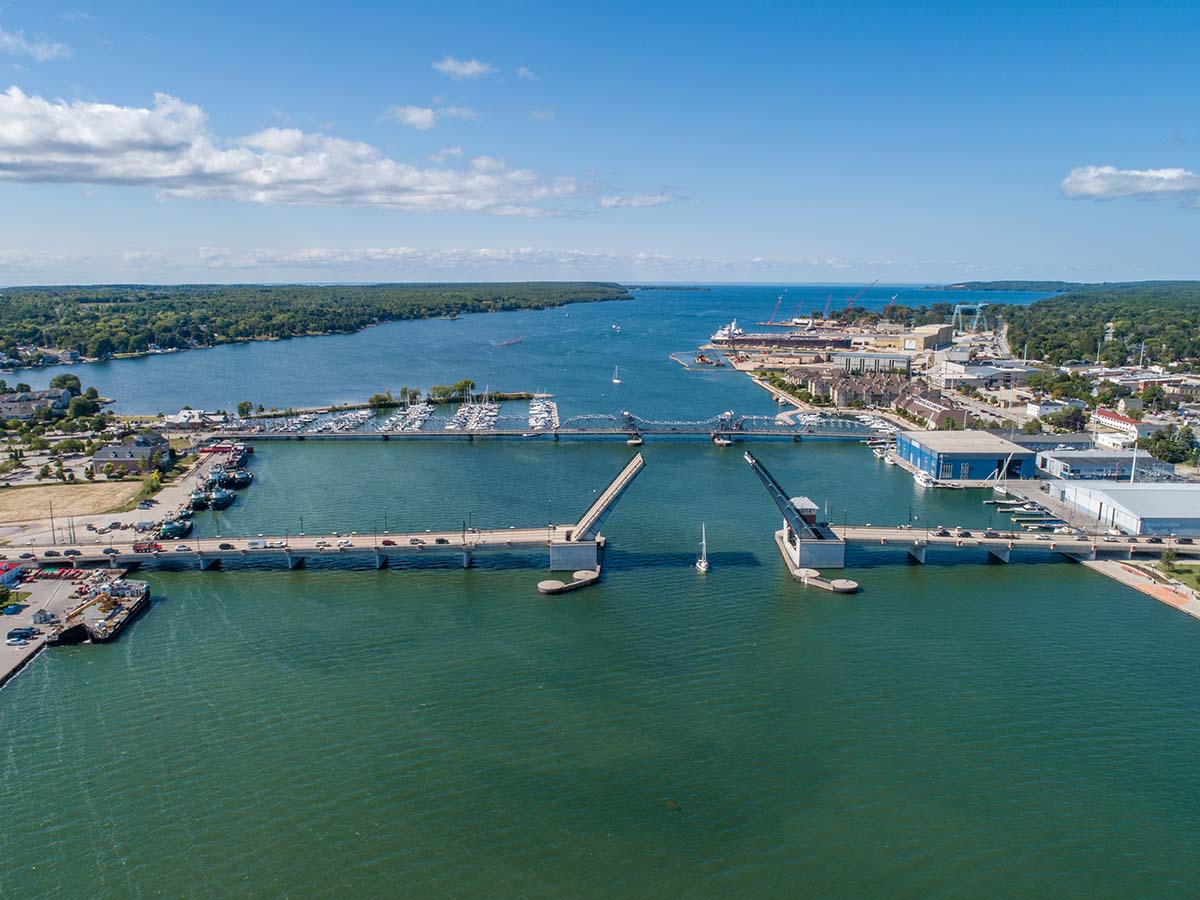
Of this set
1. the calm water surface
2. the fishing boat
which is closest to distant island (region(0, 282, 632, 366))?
the calm water surface

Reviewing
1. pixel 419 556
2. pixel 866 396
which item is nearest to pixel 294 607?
pixel 419 556

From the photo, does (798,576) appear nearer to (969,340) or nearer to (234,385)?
(234,385)

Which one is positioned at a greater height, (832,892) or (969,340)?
(969,340)

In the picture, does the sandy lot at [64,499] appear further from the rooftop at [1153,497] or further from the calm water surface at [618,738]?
the rooftop at [1153,497]

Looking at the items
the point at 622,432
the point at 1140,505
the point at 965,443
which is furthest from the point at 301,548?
the point at 965,443

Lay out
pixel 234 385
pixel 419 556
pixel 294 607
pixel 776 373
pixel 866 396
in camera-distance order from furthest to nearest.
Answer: pixel 776 373, pixel 234 385, pixel 866 396, pixel 419 556, pixel 294 607
